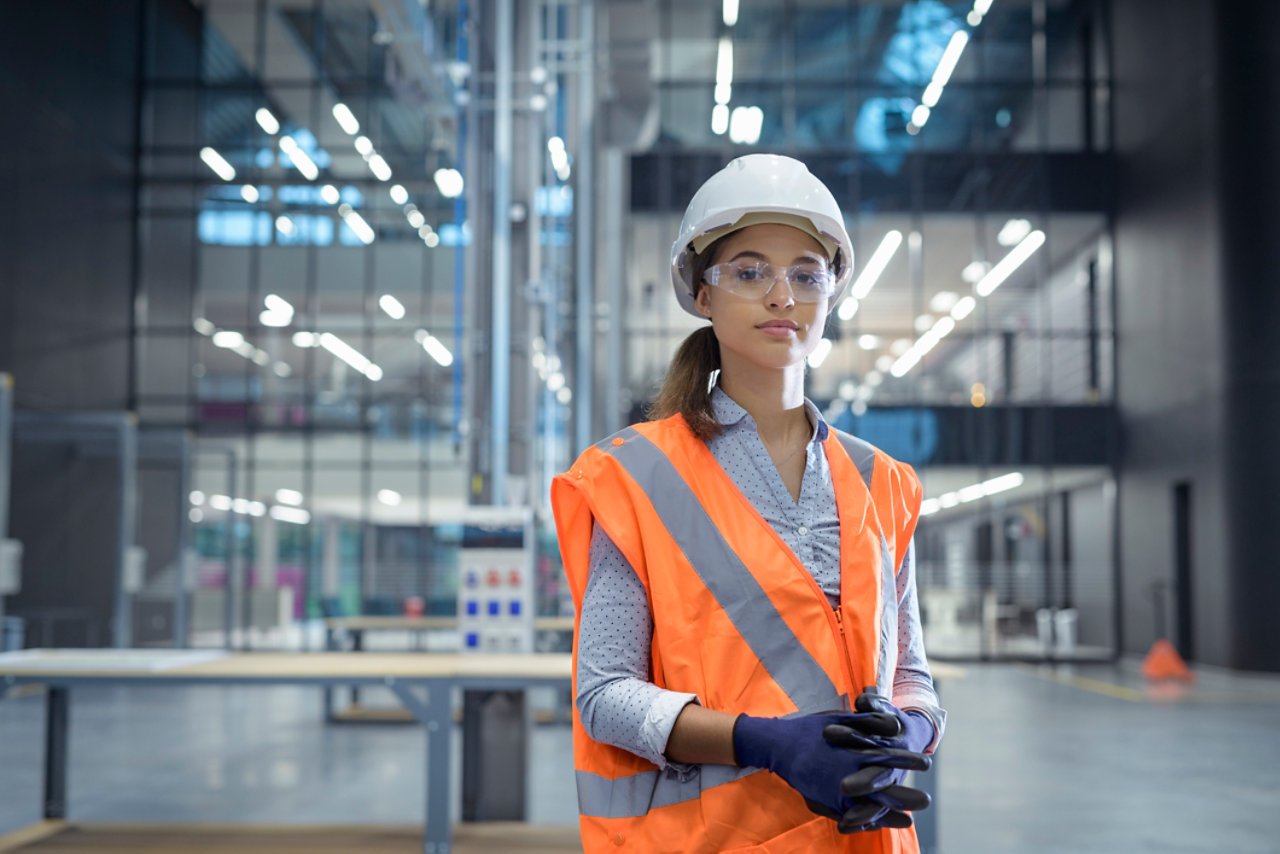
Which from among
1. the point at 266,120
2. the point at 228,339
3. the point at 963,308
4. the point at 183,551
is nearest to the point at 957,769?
the point at 183,551

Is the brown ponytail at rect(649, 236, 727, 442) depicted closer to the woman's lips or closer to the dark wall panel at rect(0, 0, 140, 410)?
the woman's lips

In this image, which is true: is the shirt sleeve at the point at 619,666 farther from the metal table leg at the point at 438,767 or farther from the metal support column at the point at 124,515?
the metal support column at the point at 124,515

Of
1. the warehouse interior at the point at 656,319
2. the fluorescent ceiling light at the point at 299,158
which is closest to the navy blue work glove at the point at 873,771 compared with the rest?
the warehouse interior at the point at 656,319

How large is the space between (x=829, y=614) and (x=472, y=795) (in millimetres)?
4449

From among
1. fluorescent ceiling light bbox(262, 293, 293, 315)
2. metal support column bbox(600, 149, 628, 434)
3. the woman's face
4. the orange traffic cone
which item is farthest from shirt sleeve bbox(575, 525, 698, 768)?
fluorescent ceiling light bbox(262, 293, 293, 315)

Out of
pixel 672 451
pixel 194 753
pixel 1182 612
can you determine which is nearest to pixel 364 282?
pixel 194 753

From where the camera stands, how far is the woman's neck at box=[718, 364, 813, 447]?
1.36m

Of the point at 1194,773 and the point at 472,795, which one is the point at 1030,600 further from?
the point at 472,795

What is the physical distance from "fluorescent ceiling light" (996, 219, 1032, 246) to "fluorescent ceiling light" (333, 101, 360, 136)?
10.6 meters

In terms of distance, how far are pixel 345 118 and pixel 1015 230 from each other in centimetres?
1099

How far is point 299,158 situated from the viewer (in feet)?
58.5

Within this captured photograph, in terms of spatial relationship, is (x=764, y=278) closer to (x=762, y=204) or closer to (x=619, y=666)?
(x=762, y=204)

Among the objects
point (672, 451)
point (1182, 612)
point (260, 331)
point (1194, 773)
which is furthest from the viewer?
point (260, 331)

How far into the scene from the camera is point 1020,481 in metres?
16.5
